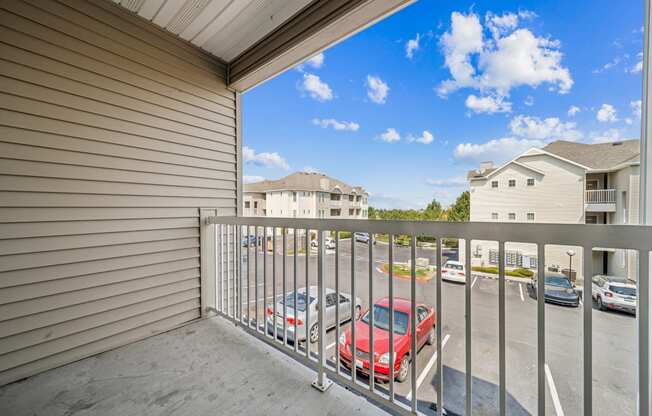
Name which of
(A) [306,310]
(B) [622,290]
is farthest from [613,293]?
(A) [306,310]

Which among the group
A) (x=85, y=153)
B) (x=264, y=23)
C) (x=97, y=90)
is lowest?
(x=85, y=153)

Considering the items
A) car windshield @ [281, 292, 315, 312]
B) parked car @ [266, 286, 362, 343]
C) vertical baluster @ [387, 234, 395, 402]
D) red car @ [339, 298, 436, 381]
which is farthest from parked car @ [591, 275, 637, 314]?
car windshield @ [281, 292, 315, 312]

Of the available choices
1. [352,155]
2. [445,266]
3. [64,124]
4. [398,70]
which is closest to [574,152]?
[445,266]

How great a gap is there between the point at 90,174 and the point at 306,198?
151 centimetres

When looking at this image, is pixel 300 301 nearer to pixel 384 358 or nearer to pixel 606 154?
pixel 384 358

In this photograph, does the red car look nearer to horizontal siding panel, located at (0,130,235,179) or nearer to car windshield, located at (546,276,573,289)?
car windshield, located at (546,276,573,289)

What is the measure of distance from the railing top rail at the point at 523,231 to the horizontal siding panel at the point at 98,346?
1763mm

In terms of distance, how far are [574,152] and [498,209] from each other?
327 millimetres

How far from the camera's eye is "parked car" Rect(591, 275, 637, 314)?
872 millimetres

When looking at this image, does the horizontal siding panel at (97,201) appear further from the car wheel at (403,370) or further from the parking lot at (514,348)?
the car wheel at (403,370)

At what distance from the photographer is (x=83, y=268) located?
181 centimetres

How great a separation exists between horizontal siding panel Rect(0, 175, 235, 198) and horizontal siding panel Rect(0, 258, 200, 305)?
575mm

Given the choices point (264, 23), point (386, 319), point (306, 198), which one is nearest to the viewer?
point (386, 319)

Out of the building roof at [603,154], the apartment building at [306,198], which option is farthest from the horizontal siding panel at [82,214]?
the building roof at [603,154]
